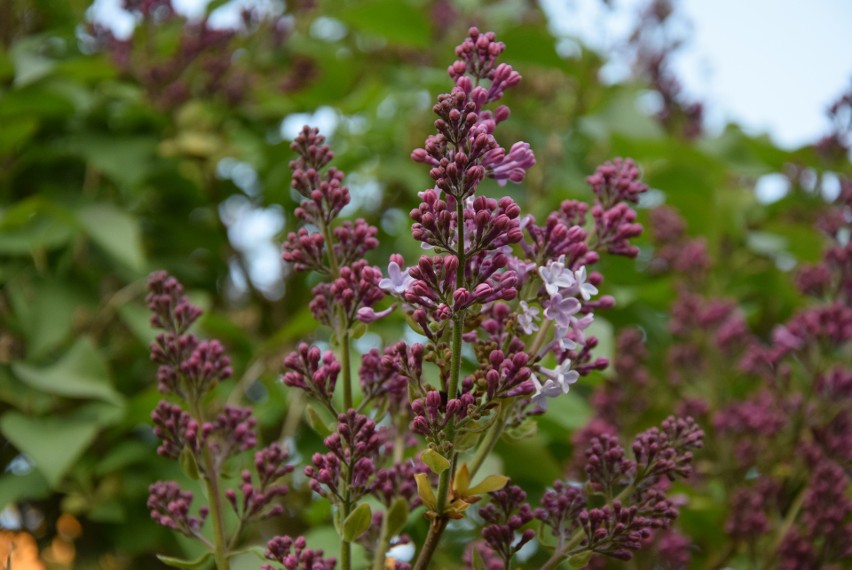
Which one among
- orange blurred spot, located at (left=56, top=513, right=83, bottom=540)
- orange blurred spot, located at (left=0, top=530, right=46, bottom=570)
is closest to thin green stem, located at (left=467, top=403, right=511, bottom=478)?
orange blurred spot, located at (left=0, top=530, right=46, bottom=570)

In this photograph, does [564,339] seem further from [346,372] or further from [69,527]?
[69,527]

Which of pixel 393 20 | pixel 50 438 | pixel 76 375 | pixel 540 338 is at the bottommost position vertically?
pixel 50 438

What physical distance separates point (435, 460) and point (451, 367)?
7cm

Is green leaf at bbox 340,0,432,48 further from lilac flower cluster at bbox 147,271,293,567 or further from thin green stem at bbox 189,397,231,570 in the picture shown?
thin green stem at bbox 189,397,231,570

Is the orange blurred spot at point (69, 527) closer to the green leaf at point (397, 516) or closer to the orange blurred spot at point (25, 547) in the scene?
the orange blurred spot at point (25, 547)

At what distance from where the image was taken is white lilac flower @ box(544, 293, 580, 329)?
29.3 inches

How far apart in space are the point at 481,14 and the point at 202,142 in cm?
90

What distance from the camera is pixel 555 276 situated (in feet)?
2.45

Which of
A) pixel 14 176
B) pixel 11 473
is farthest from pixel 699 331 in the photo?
pixel 14 176

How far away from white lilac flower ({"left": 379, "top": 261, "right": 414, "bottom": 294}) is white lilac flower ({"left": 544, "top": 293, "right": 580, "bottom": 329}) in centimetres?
12

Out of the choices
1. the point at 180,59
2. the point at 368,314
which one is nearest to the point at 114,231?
the point at 180,59

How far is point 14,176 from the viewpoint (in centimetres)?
199

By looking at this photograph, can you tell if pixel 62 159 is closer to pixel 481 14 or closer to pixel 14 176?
pixel 14 176

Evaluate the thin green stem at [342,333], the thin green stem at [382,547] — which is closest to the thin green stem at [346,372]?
the thin green stem at [342,333]
